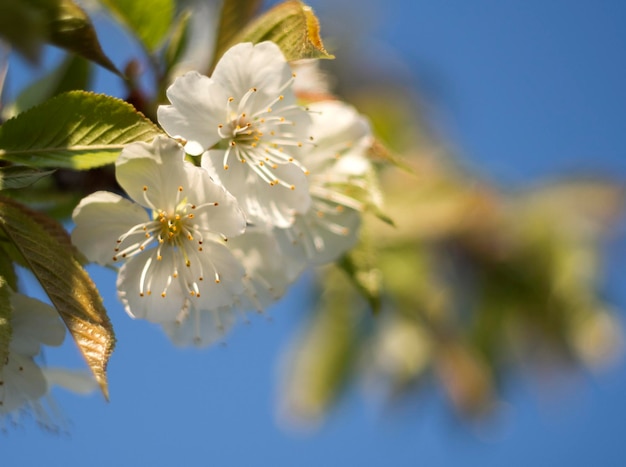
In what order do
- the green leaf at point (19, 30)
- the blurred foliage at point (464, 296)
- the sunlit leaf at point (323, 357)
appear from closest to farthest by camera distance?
the green leaf at point (19, 30) < the blurred foliage at point (464, 296) < the sunlit leaf at point (323, 357)

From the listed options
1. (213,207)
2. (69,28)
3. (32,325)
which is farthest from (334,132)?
(32,325)

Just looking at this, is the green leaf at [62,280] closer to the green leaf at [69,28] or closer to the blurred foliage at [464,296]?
the green leaf at [69,28]

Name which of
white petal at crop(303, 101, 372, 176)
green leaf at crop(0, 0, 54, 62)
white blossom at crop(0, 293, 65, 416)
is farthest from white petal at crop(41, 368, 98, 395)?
green leaf at crop(0, 0, 54, 62)

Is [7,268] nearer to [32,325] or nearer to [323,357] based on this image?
[32,325]

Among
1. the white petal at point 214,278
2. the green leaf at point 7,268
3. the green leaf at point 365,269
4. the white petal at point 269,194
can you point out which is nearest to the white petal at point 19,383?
the green leaf at point 7,268

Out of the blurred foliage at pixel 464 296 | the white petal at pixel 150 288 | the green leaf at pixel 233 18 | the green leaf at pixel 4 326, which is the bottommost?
the blurred foliage at pixel 464 296

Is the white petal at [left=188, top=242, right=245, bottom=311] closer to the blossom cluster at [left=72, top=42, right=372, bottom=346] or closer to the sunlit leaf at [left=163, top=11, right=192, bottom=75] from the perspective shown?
the blossom cluster at [left=72, top=42, right=372, bottom=346]
